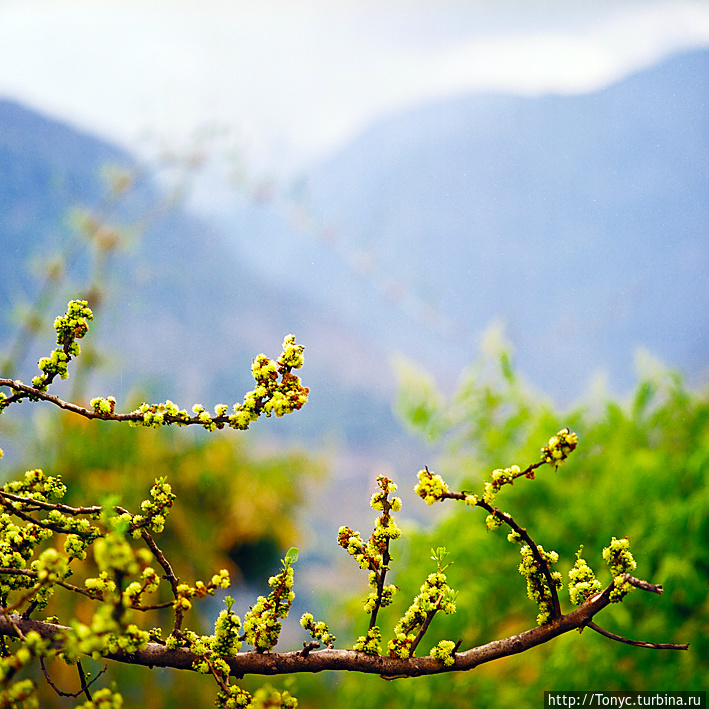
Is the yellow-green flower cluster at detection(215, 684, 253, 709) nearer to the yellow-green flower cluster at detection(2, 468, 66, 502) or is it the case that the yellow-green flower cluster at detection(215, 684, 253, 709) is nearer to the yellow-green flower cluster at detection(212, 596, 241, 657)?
the yellow-green flower cluster at detection(212, 596, 241, 657)

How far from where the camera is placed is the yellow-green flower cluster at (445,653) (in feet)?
1.29

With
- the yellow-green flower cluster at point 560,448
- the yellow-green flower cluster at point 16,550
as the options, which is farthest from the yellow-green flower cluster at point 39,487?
the yellow-green flower cluster at point 560,448

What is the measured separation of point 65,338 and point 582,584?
380 millimetres

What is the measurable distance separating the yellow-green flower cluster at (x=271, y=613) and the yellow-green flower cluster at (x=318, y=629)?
0.02m

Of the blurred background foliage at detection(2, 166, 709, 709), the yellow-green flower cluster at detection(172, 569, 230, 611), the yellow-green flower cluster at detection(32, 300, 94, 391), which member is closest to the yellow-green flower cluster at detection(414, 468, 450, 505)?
the yellow-green flower cluster at detection(172, 569, 230, 611)

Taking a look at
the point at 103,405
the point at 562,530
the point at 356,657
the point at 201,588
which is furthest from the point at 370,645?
the point at 562,530

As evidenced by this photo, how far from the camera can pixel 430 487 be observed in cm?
37

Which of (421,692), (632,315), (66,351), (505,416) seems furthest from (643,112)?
(66,351)

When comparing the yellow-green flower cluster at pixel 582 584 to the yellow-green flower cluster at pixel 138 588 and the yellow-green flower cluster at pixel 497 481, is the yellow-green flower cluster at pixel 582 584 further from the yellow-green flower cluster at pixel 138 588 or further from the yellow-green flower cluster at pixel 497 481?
the yellow-green flower cluster at pixel 138 588

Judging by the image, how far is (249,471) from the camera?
2168mm

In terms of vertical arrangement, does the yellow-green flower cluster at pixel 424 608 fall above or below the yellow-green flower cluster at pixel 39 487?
below

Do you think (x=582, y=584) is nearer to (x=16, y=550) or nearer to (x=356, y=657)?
(x=356, y=657)

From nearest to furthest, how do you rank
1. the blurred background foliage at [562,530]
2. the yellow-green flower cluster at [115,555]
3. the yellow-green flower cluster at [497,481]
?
the yellow-green flower cluster at [115,555] → the yellow-green flower cluster at [497,481] → the blurred background foliage at [562,530]

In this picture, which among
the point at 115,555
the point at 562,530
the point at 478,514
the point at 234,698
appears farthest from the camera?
the point at 478,514
